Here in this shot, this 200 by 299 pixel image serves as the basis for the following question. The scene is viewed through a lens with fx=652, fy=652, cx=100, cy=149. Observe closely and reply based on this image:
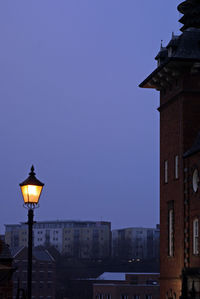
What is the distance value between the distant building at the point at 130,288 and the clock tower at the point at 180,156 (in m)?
69.7

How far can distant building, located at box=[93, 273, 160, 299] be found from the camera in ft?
342

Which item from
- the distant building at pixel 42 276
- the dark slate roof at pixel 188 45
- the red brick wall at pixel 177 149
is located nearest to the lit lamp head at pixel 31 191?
the red brick wall at pixel 177 149

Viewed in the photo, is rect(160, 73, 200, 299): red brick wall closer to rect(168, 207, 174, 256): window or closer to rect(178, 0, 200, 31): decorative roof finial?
rect(168, 207, 174, 256): window

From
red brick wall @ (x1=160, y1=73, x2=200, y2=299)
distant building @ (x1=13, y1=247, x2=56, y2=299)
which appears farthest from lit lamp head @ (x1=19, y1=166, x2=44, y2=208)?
distant building @ (x1=13, y1=247, x2=56, y2=299)

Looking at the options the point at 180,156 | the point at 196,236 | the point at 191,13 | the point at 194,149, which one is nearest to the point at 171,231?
the point at 196,236

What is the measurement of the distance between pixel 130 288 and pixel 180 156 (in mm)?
76190

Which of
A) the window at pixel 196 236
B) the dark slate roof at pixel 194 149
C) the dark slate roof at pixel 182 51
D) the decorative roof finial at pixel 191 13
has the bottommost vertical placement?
the window at pixel 196 236

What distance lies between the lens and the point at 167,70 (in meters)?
34.0

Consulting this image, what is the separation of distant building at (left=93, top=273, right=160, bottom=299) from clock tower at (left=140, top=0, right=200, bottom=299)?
69.7 meters

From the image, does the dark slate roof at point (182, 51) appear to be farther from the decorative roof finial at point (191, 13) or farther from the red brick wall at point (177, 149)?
the red brick wall at point (177, 149)

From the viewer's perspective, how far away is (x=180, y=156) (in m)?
33.5

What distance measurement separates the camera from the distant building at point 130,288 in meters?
104

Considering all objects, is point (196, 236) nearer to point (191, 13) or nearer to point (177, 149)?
point (177, 149)

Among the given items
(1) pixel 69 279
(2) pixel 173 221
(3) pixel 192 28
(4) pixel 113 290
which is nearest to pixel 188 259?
(2) pixel 173 221
